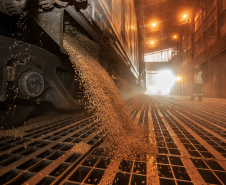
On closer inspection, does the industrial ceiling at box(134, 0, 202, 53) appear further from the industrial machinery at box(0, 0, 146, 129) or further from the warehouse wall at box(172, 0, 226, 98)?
the industrial machinery at box(0, 0, 146, 129)

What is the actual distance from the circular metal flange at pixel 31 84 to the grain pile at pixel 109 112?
421mm

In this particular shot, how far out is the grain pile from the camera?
3.43ft

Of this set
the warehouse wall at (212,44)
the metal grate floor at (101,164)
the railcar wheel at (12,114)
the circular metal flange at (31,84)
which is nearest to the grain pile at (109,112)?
the metal grate floor at (101,164)

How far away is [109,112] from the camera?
1.44 m

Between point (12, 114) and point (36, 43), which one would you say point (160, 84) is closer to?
point (36, 43)

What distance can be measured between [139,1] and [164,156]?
8231 millimetres

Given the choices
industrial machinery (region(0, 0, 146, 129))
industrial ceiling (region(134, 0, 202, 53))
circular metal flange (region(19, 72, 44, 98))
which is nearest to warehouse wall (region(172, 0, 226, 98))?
industrial ceiling (region(134, 0, 202, 53))

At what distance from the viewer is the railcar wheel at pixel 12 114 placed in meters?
1.47

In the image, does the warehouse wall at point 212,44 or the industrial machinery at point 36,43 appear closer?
the industrial machinery at point 36,43

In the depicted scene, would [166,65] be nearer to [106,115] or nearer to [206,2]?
[206,2]

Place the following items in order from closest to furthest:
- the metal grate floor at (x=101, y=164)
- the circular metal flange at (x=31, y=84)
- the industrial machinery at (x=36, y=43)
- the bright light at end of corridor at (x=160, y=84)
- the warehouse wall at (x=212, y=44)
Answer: the metal grate floor at (x=101, y=164), the industrial machinery at (x=36, y=43), the circular metal flange at (x=31, y=84), the warehouse wall at (x=212, y=44), the bright light at end of corridor at (x=160, y=84)

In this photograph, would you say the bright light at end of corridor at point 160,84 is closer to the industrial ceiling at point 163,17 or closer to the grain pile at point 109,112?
the industrial ceiling at point 163,17

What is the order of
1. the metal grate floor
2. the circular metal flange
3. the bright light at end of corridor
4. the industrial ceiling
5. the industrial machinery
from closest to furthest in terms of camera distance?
1. the metal grate floor
2. the industrial machinery
3. the circular metal flange
4. the industrial ceiling
5. the bright light at end of corridor

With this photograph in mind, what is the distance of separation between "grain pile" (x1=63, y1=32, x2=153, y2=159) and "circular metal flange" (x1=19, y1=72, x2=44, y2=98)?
42 centimetres
